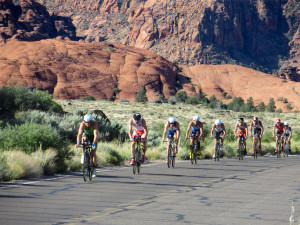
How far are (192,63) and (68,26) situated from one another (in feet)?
157

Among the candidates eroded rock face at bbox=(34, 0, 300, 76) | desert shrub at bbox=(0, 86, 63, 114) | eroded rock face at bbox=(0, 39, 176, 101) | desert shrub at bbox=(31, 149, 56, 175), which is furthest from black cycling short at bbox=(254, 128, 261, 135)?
eroded rock face at bbox=(34, 0, 300, 76)

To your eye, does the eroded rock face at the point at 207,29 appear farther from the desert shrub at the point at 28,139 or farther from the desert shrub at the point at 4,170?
the desert shrub at the point at 4,170

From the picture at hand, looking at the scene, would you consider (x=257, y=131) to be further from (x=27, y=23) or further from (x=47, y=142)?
(x=27, y=23)

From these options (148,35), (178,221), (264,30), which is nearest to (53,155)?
(178,221)

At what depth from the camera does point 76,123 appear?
2133 cm

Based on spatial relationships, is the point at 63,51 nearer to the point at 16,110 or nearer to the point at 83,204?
the point at 16,110

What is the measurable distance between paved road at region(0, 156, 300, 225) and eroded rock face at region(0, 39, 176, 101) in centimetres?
7921

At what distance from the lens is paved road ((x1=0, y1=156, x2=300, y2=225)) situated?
22.5 ft

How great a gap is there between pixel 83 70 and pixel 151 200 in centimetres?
9207

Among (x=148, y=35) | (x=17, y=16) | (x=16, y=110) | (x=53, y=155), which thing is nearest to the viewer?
(x=53, y=155)

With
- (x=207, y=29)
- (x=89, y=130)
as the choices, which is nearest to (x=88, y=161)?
(x=89, y=130)

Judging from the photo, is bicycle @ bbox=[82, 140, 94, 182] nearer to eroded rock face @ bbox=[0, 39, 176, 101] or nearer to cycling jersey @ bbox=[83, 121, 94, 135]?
cycling jersey @ bbox=[83, 121, 94, 135]

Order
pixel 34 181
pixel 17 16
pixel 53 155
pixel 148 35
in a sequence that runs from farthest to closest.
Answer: pixel 148 35, pixel 17 16, pixel 53 155, pixel 34 181

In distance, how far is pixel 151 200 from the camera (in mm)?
8633
